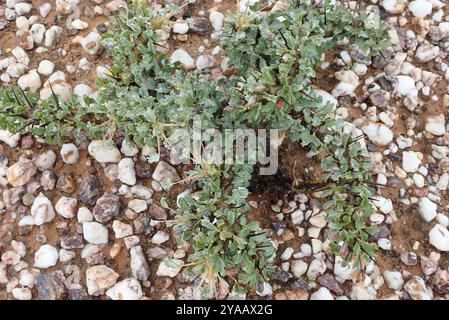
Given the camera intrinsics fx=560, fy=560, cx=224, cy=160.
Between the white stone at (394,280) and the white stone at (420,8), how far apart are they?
5.53 feet

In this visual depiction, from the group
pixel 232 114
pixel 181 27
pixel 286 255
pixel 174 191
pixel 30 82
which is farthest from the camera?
pixel 181 27

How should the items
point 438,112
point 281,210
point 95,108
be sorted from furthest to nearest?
point 438,112 → point 281,210 → point 95,108

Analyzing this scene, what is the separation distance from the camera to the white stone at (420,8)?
3.60 metres

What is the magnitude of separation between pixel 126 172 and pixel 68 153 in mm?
360

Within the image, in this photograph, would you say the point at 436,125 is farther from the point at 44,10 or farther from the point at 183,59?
the point at 44,10

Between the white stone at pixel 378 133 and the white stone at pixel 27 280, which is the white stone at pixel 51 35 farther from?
the white stone at pixel 378 133

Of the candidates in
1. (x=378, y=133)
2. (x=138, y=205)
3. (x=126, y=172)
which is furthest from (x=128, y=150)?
(x=378, y=133)

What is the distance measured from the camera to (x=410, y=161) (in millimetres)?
3246

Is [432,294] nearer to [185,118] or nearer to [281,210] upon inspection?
[281,210]

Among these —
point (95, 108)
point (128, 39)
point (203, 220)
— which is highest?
point (128, 39)

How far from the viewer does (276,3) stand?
3.41 m

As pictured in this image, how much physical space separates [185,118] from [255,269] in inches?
31.1

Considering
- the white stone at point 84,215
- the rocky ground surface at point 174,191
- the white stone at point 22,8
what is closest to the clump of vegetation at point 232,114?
the rocky ground surface at point 174,191
